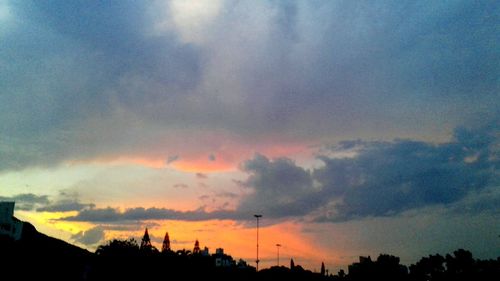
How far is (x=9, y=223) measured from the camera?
37844 millimetres

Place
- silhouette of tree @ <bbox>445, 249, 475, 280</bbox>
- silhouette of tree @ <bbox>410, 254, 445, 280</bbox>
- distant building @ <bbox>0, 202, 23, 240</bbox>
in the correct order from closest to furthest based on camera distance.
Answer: distant building @ <bbox>0, 202, 23, 240</bbox>, silhouette of tree @ <bbox>445, 249, 475, 280</bbox>, silhouette of tree @ <bbox>410, 254, 445, 280</bbox>

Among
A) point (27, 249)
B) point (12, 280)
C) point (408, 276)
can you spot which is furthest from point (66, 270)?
point (408, 276)

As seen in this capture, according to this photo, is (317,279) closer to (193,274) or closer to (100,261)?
(193,274)

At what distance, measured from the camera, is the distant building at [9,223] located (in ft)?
118

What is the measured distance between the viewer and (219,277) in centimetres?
6581

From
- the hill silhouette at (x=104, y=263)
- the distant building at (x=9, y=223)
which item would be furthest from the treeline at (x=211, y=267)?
the distant building at (x=9, y=223)

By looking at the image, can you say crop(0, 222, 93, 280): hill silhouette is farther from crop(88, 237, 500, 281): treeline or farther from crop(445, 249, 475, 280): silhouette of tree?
crop(445, 249, 475, 280): silhouette of tree

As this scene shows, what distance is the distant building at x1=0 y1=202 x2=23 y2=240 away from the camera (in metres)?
35.9

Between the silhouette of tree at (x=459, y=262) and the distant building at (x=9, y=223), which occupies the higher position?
the distant building at (x=9, y=223)

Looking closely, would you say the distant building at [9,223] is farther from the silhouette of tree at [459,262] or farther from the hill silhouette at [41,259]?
the silhouette of tree at [459,262]

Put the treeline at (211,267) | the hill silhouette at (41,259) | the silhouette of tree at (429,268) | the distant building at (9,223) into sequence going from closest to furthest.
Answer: the distant building at (9,223) → the hill silhouette at (41,259) → the treeline at (211,267) → the silhouette of tree at (429,268)

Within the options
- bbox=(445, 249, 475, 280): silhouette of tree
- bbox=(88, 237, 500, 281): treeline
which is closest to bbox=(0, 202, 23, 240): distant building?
bbox=(88, 237, 500, 281): treeline

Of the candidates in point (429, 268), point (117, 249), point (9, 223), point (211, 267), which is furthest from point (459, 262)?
point (9, 223)

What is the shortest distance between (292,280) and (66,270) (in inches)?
2230
